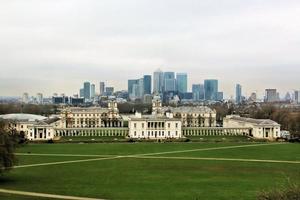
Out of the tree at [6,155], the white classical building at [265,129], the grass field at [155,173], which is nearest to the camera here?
the grass field at [155,173]

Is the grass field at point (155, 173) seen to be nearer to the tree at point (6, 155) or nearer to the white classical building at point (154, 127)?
the tree at point (6, 155)

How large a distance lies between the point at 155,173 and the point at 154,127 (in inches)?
2377

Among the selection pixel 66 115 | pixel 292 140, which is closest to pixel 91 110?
pixel 66 115

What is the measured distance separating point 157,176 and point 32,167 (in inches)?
486

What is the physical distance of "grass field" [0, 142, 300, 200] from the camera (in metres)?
33.6

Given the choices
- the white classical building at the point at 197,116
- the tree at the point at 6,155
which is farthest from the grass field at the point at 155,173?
the white classical building at the point at 197,116

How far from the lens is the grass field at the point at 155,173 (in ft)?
110

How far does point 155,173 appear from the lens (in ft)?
140

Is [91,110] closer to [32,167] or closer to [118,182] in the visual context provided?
[32,167]

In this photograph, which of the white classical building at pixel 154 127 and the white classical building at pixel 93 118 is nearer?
the white classical building at pixel 154 127

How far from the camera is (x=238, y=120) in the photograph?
115375 mm

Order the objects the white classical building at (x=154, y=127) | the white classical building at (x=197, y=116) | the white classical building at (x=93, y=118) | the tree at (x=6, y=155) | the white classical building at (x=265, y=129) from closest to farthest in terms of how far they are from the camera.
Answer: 1. the tree at (x=6, y=155)
2. the white classical building at (x=265, y=129)
3. the white classical building at (x=154, y=127)
4. the white classical building at (x=93, y=118)
5. the white classical building at (x=197, y=116)

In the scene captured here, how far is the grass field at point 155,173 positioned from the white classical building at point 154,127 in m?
38.3

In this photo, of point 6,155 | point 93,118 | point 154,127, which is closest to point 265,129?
point 154,127
